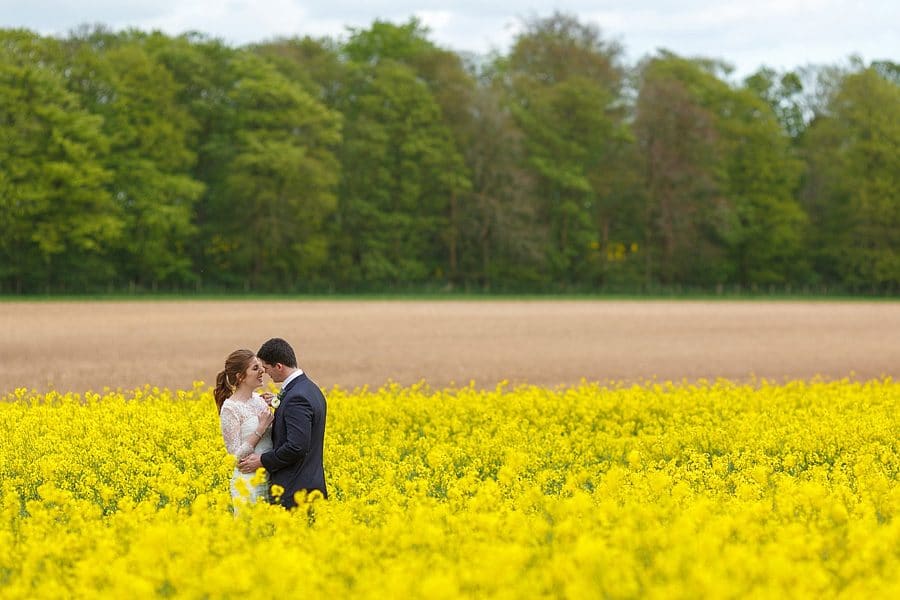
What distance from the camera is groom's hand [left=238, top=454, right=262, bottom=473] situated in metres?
7.94

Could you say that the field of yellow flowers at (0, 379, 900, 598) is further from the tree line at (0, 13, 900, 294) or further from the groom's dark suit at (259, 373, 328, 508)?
the tree line at (0, 13, 900, 294)

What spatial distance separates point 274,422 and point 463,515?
215cm

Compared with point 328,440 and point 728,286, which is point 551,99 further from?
point 328,440

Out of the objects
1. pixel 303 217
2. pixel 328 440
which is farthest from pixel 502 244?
pixel 328 440

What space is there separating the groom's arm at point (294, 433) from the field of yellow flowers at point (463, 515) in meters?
0.47

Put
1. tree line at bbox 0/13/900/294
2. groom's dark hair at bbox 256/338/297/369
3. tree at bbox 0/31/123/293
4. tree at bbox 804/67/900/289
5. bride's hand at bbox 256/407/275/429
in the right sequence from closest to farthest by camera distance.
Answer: groom's dark hair at bbox 256/338/297/369 < bride's hand at bbox 256/407/275/429 < tree at bbox 0/31/123/293 < tree line at bbox 0/13/900/294 < tree at bbox 804/67/900/289

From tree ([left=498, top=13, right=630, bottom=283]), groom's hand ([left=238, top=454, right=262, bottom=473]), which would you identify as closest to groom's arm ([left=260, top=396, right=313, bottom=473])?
groom's hand ([left=238, top=454, right=262, bottom=473])

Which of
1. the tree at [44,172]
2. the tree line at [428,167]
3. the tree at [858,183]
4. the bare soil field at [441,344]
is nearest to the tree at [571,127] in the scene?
the tree line at [428,167]

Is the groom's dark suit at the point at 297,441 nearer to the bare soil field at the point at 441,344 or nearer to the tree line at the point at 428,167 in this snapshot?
the bare soil field at the point at 441,344

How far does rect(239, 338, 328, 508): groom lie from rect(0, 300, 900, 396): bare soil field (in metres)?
10.3

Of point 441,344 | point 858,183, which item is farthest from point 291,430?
point 858,183

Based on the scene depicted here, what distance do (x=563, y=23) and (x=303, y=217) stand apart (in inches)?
952

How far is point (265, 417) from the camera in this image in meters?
8.03

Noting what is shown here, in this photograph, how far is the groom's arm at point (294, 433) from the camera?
780cm
